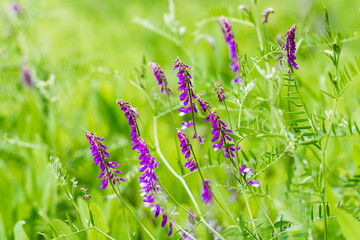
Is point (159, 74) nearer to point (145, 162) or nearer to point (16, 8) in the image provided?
point (145, 162)

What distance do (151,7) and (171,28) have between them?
2.39 m

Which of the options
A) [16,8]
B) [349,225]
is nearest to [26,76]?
[16,8]

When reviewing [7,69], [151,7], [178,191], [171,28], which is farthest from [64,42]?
[178,191]

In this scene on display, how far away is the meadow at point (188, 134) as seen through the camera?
756 millimetres

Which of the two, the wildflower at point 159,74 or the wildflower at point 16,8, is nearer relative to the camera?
the wildflower at point 159,74

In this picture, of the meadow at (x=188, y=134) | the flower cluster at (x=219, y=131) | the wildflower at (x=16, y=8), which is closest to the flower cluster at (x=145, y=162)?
the meadow at (x=188, y=134)

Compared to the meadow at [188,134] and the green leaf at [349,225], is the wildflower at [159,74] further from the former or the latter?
the green leaf at [349,225]

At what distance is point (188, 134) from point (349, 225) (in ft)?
3.09

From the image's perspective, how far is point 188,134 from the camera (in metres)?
1.61

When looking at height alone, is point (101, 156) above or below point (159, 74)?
below

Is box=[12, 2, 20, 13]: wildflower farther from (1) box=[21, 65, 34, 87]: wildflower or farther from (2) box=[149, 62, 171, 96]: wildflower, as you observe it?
(2) box=[149, 62, 171, 96]: wildflower

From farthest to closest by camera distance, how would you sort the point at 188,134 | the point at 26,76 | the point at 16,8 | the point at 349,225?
the point at 16,8 → the point at 26,76 → the point at 188,134 → the point at 349,225

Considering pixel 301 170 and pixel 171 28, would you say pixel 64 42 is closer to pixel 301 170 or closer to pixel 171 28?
pixel 171 28

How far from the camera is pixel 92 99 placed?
6.19 feet
